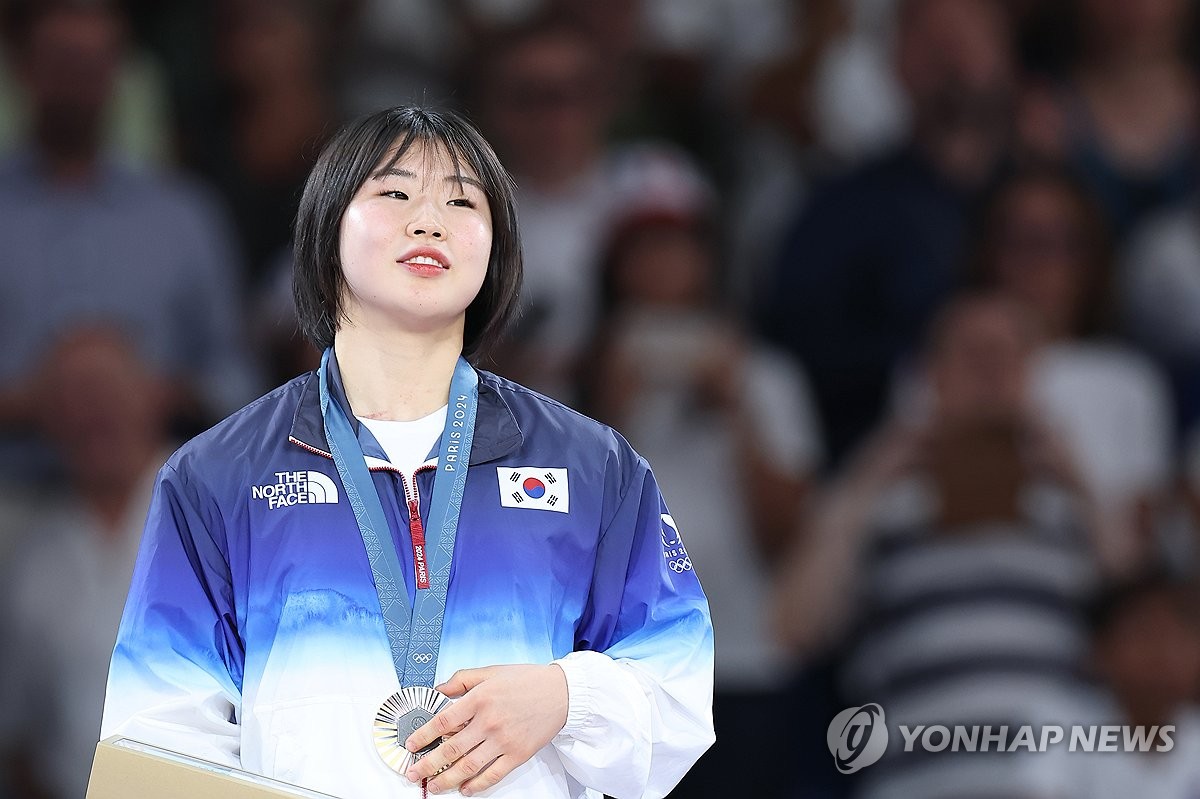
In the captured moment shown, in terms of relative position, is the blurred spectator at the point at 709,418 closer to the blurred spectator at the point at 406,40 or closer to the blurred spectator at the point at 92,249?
the blurred spectator at the point at 406,40

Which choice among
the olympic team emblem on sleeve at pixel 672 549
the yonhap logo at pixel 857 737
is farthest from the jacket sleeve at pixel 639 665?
the yonhap logo at pixel 857 737

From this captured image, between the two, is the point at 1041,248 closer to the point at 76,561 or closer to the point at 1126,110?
the point at 1126,110

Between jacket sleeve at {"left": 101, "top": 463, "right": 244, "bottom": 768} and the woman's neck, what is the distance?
0.27 meters

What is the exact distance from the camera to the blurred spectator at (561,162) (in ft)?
19.8

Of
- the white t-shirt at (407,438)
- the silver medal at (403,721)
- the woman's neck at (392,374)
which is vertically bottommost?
the silver medal at (403,721)

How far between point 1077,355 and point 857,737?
2.01m

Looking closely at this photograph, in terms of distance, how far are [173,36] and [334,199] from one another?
4.33m

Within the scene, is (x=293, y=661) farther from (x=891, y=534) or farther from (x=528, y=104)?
(x=528, y=104)

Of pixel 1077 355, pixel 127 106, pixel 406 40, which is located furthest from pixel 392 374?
pixel 1077 355

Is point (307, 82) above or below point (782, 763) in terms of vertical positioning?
above

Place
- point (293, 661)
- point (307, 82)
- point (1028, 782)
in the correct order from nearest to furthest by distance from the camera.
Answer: point (293, 661)
point (1028, 782)
point (307, 82)

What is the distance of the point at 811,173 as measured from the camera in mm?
6473

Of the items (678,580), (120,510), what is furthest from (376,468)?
(120,510)

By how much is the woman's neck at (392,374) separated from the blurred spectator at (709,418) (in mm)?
3468
